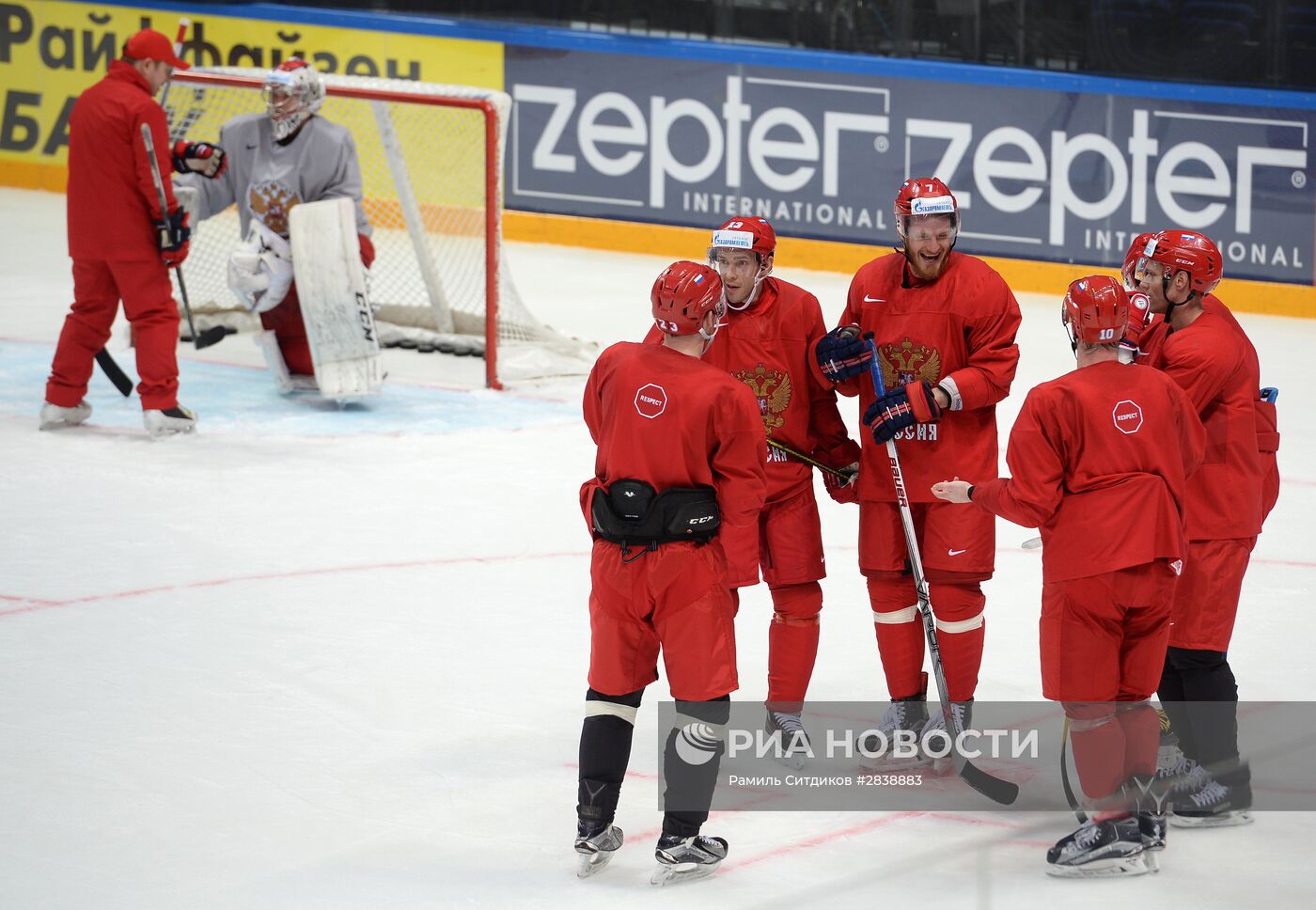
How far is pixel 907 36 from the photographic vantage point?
1184 centimetres

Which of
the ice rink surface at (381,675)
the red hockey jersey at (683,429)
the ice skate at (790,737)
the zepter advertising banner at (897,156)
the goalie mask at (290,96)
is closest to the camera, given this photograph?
the red hockey jersey at (683,429)

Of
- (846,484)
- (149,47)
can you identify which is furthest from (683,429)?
(149,47)

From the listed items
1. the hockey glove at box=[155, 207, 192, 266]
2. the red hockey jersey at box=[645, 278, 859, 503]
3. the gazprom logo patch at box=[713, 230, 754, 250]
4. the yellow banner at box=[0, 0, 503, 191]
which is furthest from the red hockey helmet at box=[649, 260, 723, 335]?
the yellow banner at box=[0, 0, 503, 191]

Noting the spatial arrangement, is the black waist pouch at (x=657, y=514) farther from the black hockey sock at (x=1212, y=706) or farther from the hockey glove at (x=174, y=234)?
the hockey glove at (x=174, y=234)

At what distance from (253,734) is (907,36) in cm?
811

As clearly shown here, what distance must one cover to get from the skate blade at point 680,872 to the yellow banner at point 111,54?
9.59 meters

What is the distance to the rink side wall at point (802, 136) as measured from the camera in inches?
430

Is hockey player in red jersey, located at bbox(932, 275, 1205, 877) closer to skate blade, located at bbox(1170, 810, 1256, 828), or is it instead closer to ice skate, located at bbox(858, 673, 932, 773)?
skate blade, located at bbox(1170, 810, 1256, 828)

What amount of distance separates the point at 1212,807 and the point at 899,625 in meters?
0.89

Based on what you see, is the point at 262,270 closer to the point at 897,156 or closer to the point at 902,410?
the point at 897,156

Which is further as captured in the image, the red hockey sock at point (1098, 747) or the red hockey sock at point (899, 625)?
the red hockey sock at point (899, 625)

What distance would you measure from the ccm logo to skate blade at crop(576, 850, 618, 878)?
4.75ft

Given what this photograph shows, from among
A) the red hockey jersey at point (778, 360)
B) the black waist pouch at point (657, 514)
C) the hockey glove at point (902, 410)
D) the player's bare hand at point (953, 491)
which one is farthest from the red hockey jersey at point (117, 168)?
the player's bare hand at point (953, 491)

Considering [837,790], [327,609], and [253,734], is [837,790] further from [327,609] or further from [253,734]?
[327,609]
